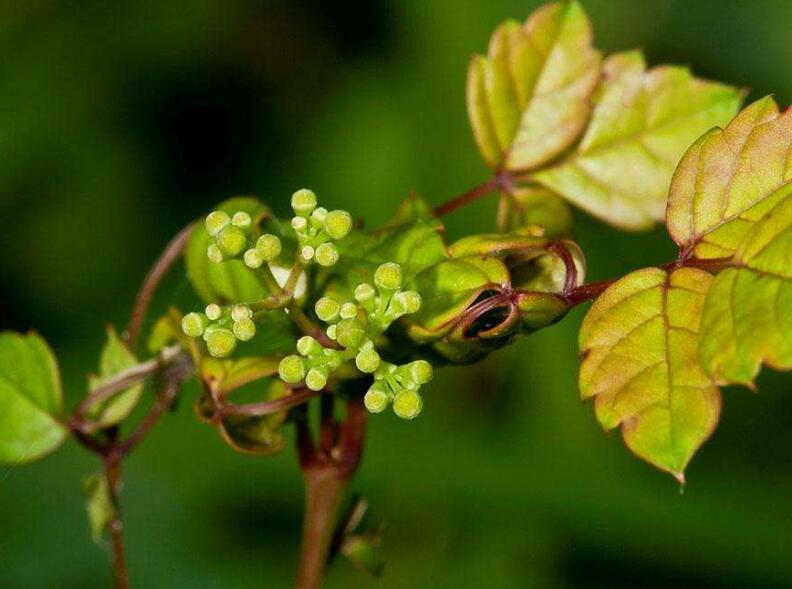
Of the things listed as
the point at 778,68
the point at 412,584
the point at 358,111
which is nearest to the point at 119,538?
the point at 412,584

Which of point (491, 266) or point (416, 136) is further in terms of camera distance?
point (416, 136)

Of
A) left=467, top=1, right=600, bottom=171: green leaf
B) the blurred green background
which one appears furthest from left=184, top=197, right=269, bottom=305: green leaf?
the blurred green background

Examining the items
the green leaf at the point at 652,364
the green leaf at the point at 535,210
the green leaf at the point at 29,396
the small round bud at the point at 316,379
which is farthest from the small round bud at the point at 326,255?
the green leaf at the point at 29,396

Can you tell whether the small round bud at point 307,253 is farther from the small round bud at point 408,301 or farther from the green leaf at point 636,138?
the green leaf at point 636,138

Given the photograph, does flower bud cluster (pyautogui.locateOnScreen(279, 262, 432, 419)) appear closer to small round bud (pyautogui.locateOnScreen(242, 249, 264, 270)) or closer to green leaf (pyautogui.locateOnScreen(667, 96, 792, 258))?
small round bud (pyautogui.locateOnScreen(242, 249, 264, 270))

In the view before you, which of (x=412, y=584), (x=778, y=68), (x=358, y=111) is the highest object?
(x=358, y=111)

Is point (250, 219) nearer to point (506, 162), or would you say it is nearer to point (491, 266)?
point (491, 266)

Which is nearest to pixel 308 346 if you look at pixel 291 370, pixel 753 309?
pixel 291 370
